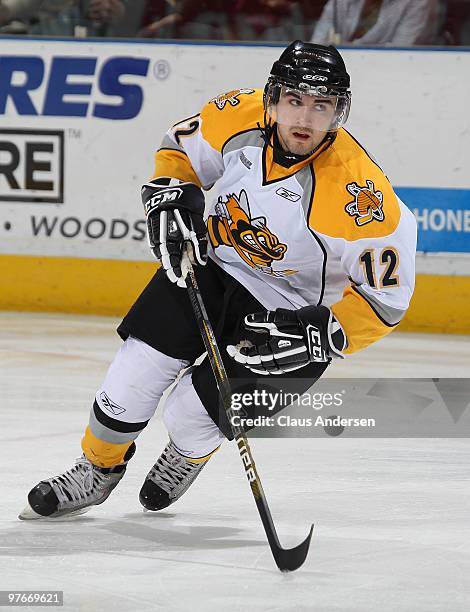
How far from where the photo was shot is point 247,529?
2.64 meters

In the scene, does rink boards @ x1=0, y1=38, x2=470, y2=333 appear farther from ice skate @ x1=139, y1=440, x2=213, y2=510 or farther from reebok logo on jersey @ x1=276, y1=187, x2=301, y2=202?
reebok logo on jersey @ x1=276, y1=187, x2=301, y2=202

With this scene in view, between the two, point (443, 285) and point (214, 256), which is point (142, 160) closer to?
point (443, 285)

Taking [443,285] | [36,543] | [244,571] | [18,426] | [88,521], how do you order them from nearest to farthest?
[244,571] < [36,543] < [88,521] < [18,426] < [443,285]

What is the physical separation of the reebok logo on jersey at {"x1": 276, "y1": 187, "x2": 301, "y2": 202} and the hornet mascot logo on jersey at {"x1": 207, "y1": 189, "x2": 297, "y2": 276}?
0.07 m

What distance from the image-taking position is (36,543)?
249cm

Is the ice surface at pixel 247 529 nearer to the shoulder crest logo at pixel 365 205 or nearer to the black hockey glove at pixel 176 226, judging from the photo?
the black hockey glove at pixel 176 226

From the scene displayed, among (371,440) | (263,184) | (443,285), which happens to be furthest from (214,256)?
(443,285)

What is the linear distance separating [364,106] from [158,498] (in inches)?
127

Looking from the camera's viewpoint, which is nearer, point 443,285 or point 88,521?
point 88,521

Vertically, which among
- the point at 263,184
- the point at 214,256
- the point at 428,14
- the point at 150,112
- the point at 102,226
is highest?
the point at 263,184

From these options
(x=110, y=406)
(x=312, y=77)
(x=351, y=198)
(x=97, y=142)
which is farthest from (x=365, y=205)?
(x=97, y=142)

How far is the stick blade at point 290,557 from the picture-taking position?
7.63 ft

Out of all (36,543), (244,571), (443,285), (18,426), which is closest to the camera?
(244,571)

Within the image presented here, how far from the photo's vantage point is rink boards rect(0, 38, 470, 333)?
5.66 metres
